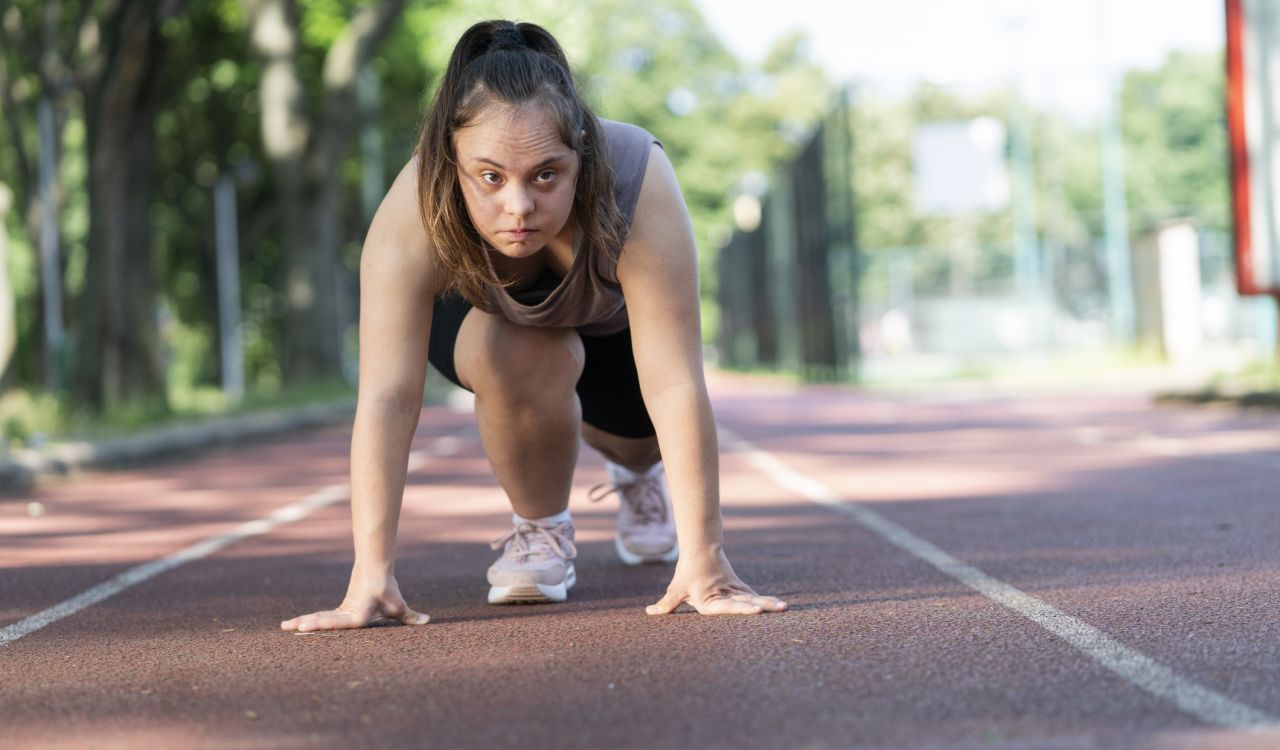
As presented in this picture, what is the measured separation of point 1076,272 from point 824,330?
15223mm

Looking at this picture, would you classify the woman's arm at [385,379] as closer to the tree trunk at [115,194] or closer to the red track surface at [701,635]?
the red track surface at [701,635]

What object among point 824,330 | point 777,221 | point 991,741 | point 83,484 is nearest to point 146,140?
point 83,484

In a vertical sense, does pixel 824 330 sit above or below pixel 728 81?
below

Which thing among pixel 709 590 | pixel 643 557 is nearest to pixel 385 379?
pixel 709 590

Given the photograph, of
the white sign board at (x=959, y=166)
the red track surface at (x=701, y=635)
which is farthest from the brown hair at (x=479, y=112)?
→ the white sign board at (x=959, y=166)

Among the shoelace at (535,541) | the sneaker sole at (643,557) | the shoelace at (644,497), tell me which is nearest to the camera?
the shoelace at (535,541)

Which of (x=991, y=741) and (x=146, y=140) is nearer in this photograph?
(x=991, y=741)

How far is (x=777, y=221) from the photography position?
5072 cm

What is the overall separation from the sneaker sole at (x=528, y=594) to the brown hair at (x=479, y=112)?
108cm

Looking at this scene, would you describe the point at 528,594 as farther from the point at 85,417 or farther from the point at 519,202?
the point at 85,417

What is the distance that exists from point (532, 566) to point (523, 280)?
91 cm

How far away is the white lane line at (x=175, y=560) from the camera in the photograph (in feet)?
17.9

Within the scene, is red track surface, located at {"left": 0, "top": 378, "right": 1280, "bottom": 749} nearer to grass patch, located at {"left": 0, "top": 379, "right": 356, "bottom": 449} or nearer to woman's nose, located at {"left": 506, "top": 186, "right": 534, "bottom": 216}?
woman's nose, located at {"left": 506, "top": 186, "right": 534, "bottom": 216}

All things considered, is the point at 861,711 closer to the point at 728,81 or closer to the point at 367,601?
the point at 367,601
